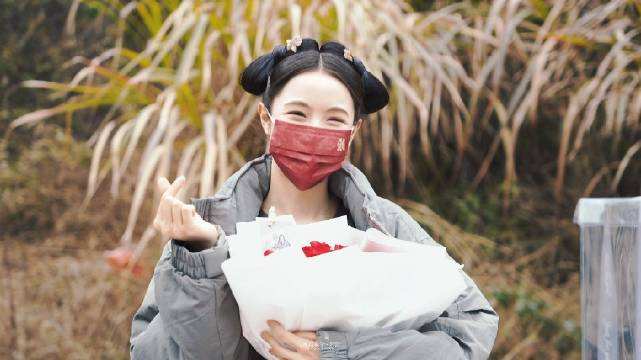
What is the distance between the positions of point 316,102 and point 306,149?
0.35 ft

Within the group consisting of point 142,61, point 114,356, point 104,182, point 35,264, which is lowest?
point 114,356

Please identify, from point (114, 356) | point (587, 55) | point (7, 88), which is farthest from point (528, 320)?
point (7, 88)

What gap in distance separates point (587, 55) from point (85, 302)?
279cm

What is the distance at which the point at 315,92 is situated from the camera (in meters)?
1.64

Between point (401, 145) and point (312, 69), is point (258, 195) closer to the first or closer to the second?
point (312, 69)

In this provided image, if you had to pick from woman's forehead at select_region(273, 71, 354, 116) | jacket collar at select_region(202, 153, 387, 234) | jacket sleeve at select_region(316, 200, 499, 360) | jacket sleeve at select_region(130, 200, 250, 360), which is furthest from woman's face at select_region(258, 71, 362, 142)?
jacket sleeve at select_region(130, 200, 250, 360)

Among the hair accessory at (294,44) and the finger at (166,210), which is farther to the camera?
the hair accessory at (294,44)

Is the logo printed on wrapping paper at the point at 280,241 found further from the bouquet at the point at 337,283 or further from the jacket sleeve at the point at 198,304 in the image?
the jacket sleeve at the point at 198,304

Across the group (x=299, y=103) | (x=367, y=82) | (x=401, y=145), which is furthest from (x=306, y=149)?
(x=401, y=145)

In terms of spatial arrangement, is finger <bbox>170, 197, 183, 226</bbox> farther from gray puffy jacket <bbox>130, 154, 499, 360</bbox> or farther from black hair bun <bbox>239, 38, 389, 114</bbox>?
black hair bun <bbox>239, 38, 389, 114</bbox>

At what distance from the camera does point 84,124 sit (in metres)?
4.53

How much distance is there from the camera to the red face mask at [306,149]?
5.45 ft

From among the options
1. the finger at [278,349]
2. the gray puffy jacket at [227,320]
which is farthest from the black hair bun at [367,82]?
the finger at [278,349]

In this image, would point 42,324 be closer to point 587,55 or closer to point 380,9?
point 380,9
